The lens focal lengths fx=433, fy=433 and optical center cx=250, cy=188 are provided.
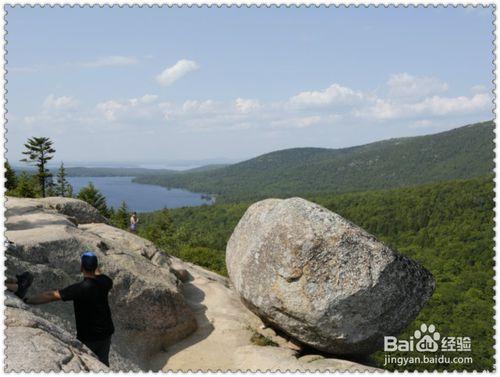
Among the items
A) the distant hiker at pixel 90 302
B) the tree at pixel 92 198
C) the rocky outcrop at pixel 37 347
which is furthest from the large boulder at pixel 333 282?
the tree at pixel 92 198

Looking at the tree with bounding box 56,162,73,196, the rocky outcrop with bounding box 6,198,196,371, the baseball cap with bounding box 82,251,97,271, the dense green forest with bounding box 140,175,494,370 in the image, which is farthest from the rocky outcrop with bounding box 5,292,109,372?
the tree with bounding box 56,162,73,196

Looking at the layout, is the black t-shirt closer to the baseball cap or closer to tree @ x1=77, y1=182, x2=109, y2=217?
the baseball cap

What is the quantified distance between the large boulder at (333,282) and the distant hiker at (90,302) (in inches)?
234

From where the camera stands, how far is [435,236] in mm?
102125

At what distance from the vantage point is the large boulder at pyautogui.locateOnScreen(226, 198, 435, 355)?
12.0m

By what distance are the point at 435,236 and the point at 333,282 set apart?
99504 mm

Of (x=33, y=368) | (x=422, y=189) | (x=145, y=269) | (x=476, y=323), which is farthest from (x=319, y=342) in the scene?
(x=422, y=189)

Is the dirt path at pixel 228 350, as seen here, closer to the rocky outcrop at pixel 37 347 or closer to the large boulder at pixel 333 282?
the large boulder at pixel 333 282

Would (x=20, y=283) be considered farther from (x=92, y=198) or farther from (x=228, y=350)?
(x=92, y=198)

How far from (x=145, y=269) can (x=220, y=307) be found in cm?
339

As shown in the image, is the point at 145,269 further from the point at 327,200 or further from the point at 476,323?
the point at 327,200

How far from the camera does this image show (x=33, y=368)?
6301 mm

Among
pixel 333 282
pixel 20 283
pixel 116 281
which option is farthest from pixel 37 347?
pixel 333 282

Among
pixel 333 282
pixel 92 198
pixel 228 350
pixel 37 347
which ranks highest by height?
pixel 37 347
